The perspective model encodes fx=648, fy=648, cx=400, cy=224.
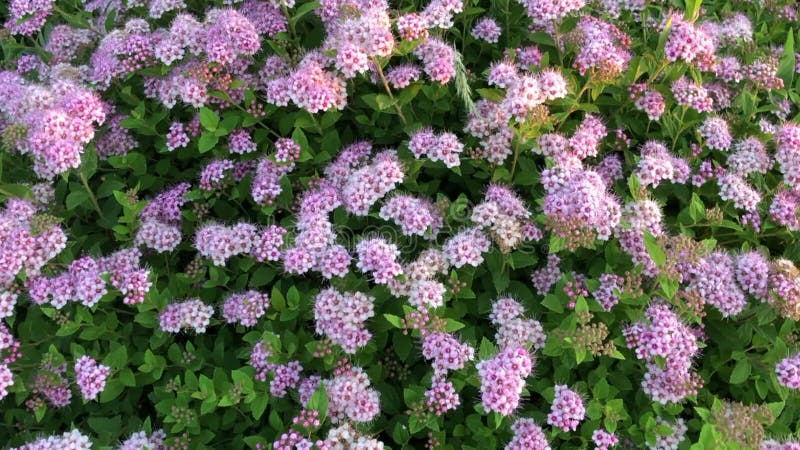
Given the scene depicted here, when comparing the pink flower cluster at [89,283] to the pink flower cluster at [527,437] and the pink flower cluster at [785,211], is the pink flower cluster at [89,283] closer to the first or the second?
the pink flower cluster at [527,437]

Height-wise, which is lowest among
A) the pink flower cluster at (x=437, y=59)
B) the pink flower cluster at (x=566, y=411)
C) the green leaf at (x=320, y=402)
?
the pink flower cluster at (x=566, y=411)

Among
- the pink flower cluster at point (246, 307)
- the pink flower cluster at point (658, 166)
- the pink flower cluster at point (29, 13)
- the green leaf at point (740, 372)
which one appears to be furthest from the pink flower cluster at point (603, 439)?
the pink flower cluster at point (29, 13)

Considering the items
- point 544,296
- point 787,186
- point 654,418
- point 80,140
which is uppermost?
point 80,140

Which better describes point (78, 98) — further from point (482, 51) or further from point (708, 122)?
point (708, 122)

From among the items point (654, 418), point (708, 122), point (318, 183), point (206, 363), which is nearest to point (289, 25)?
point (318, 183)

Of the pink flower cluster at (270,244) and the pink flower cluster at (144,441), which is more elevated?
the pink flower cluster at (270,244)

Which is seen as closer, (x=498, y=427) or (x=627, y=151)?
(x=498, y=427)
